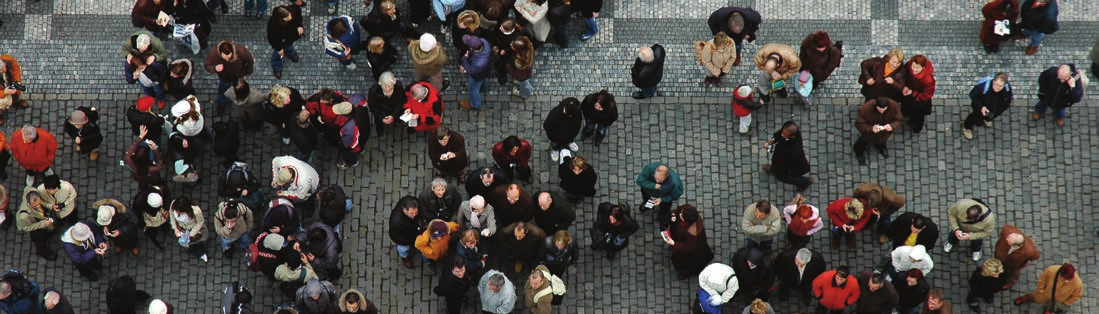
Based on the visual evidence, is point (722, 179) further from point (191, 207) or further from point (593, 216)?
point (191, 207)

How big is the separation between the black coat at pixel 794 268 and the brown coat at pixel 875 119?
1893 millimetres

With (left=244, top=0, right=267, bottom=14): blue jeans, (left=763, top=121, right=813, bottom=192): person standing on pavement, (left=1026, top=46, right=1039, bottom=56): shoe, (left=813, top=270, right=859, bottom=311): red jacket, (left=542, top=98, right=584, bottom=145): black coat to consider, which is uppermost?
(left=244, top=0, right=267, bottom=14): blue jeans

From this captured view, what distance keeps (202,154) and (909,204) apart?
9.79 m

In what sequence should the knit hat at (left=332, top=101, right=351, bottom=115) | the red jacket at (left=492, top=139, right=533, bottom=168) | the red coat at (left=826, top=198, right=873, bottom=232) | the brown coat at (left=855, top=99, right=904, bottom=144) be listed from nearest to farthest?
1. the red coat at (left=826, top=198, right=873, bottom=232)
2. the knit hat at (left=332, top=101, right=351, bottom=115)
3. the red jacket at (left=492, top=139, right=533, bottom=168)
4. the brown coat at (left=855, top=99, right=904, bottom=144)

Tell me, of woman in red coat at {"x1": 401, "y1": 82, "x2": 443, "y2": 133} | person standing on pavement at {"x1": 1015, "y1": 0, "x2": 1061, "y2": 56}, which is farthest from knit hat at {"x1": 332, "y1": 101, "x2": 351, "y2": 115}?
person standing on pavement at {"x1": 1015, "y1": 0, "x2": 1061, "y2": 56}

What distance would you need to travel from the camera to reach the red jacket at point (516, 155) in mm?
16031

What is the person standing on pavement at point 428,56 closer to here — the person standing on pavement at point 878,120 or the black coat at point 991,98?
the person standing on pavement at point 878,120

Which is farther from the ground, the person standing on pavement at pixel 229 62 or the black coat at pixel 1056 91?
the person standing on pavement at pixel 229 62

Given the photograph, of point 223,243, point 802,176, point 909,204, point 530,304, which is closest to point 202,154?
point 223,243

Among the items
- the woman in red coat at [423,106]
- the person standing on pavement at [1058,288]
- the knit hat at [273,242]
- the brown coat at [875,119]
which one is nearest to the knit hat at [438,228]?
the woman in red coat at [423,106]

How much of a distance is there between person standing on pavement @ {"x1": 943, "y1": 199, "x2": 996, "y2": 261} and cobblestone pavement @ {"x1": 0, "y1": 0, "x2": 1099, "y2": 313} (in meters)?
0.91

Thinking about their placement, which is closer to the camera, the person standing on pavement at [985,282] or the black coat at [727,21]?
the person standing on pavement at [985,282]

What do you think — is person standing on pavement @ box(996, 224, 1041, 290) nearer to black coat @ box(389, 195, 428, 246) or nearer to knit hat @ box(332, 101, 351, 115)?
black coat @ box(389, 195, 428, 246)

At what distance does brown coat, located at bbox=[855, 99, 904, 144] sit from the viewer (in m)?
16.1
